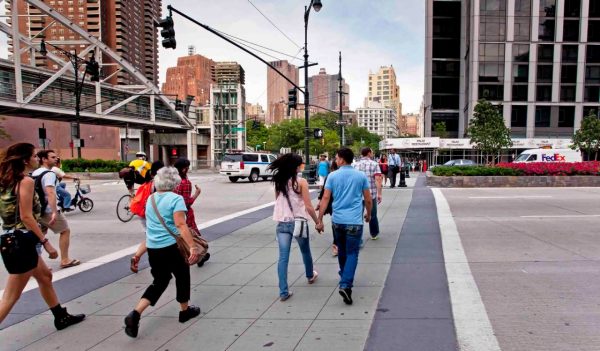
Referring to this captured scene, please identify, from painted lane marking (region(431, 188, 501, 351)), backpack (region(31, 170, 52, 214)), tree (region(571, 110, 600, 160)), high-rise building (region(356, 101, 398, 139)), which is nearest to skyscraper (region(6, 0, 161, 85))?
tree (region(571, 110, 600, 160))

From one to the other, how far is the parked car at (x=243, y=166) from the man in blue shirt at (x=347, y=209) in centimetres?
2095

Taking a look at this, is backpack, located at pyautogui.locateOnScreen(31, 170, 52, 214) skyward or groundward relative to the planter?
skyward

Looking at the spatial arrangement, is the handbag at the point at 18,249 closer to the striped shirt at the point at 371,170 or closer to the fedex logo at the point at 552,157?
the striped shirt at the point at 371,170

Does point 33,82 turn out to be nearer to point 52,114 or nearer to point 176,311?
point 52,114

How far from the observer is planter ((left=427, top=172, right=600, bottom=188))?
1886cm

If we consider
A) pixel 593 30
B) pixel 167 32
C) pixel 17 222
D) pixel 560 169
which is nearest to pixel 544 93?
pixel 593 30

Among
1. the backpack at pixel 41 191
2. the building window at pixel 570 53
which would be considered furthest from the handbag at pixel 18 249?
the building window at pixel 570 53

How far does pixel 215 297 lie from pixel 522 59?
63.0 metres

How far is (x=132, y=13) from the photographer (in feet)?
328

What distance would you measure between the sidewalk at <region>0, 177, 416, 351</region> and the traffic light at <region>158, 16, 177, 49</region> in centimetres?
817

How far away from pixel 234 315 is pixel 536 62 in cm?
6388

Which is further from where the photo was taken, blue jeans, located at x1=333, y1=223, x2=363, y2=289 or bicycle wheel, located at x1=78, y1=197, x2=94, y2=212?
bicycle wheel, located at x1=78, y1=197, x2=94, y2=212

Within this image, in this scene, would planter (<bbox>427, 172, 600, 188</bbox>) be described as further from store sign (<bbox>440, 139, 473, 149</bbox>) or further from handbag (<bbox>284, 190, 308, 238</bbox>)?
store sign (<bbox>440, 139, 473, 149</bbox>)

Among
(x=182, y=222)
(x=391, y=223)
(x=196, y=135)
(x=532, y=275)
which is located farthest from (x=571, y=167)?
(x=196, y=135)
